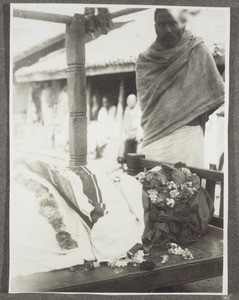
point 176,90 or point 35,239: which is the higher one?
point 176,90

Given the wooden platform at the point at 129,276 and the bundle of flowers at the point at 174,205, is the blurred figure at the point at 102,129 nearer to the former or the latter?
the bundle of flowers at the point at 174,205

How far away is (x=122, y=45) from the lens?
5.13ft

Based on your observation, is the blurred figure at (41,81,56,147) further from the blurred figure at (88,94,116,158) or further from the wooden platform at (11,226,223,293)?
the wooden platform at (11,226,223,293)

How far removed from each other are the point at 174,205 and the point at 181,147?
0.72 feet

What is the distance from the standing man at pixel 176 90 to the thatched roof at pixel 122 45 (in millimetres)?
30

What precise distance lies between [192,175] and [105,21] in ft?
2.12

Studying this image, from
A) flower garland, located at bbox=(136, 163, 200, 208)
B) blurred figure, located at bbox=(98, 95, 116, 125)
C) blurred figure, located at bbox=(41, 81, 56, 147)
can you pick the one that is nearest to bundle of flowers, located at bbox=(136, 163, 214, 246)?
Result: flower garland, located at bbox=(136, 163, 200, 208)

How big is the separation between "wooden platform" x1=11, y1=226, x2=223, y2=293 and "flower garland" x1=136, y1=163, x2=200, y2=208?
0.58ft

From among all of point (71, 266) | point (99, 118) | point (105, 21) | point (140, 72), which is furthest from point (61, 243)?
point (105, 21)

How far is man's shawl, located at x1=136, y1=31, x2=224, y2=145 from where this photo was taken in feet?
5.17

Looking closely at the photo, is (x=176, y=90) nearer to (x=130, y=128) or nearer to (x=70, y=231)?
(x=130, y=128)

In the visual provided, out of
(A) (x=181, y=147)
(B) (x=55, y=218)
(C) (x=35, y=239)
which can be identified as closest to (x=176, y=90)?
(A) (x=181, y=147)

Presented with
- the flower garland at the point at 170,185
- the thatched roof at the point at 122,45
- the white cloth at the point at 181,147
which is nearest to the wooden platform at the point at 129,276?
the flower garland at the point at 170,185

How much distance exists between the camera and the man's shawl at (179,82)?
1.58m
